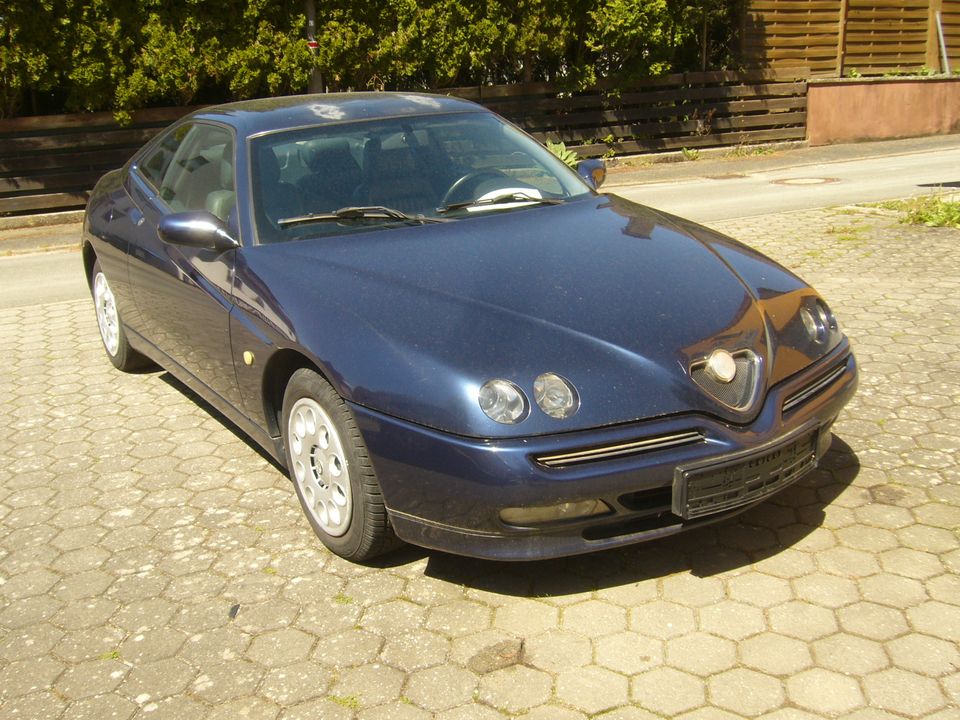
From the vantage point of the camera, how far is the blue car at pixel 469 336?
10.8 feet

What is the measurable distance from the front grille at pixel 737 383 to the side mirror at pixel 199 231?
199 centimetres

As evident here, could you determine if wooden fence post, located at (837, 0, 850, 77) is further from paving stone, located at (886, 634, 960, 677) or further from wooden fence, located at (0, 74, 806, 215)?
paving stone, located at (886, 634, 960, 677)

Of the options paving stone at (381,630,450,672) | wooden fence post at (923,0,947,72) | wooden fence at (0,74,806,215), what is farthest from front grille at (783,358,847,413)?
wooden fence post at (923,0,947,72)

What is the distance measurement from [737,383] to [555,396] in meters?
0.66

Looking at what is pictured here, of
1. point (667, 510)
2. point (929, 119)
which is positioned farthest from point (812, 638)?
point (929, 119)

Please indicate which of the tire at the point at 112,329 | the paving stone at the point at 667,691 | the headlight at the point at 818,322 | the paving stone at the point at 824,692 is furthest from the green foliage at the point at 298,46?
the paving stone at the point at 824,692

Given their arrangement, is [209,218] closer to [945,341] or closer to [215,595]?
[215,595]

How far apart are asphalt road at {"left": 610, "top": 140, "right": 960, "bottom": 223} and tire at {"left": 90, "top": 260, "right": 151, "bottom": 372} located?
21.5 ft

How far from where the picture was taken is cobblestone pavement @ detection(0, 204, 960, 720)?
3.06 metres

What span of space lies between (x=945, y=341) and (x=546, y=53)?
11.6 m

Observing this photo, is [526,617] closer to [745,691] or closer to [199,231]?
[745,691]

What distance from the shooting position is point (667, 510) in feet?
11.1

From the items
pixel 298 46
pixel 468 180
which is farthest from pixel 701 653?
pixel 298 46

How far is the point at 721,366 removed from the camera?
3482 mm
